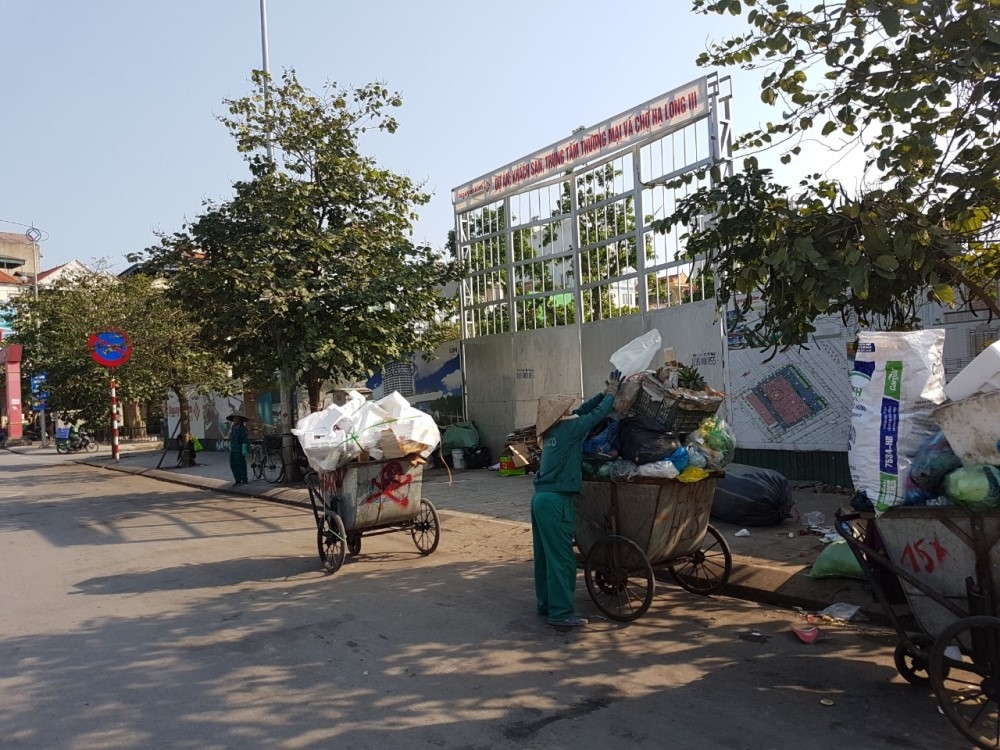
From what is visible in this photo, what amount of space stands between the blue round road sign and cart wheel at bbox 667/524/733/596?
18074 mm

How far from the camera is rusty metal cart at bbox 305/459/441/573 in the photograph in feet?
25.8

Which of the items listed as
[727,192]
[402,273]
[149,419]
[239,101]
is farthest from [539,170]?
[149,419]

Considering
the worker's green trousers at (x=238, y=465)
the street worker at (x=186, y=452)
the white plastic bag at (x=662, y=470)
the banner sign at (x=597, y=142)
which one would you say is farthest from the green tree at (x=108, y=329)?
the white plastic bag at (x=662, y=470)

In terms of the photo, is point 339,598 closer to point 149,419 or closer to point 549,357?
point 549,357

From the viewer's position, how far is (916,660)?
13.3 ft

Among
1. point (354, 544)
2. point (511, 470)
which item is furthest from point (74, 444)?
point (354, 544)

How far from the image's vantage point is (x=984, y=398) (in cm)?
350

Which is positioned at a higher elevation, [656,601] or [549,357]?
[549,357]

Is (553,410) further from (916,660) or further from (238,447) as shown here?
(238,447)

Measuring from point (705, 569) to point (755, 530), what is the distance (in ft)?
6.72

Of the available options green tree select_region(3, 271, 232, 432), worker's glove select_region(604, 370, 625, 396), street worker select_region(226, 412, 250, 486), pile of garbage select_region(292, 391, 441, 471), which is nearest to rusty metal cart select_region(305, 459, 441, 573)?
pile of garbage select_region(292, 391, 441, 471)

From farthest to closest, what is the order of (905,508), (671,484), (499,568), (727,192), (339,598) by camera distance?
(499,568), (339,598), (727,192), (671,484), (905,508)

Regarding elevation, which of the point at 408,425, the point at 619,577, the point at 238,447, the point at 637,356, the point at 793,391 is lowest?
the point at 619,577

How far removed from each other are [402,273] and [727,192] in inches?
331
